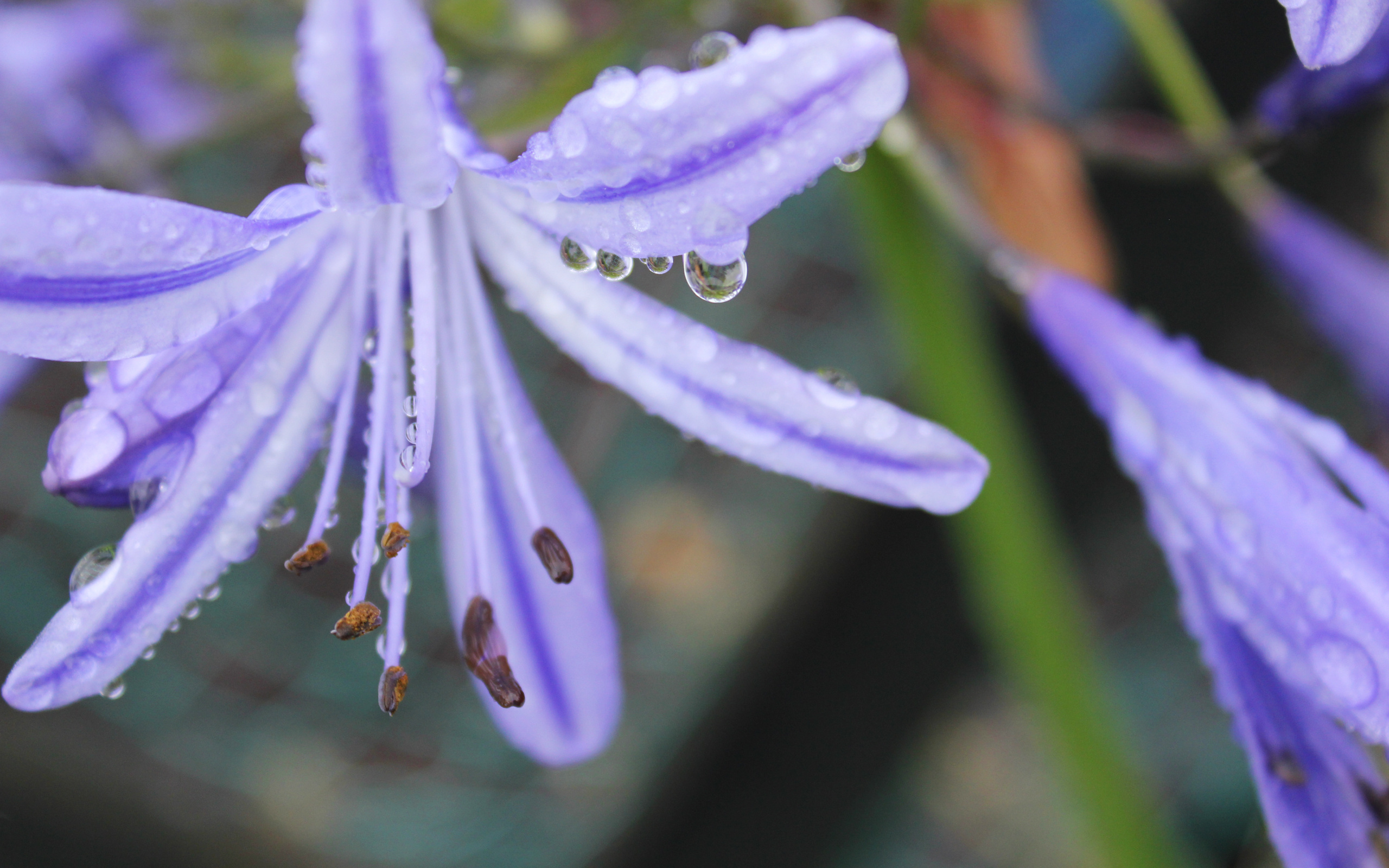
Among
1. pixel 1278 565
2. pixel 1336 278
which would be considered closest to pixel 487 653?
pixel 1278 565

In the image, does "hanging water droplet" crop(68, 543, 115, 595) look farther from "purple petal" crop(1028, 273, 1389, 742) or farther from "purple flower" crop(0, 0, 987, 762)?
"purple petal" crop(1028, 273, 1389, 742)

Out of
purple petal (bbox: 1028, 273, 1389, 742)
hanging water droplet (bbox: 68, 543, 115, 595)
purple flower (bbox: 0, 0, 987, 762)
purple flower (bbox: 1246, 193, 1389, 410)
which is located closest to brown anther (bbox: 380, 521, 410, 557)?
purple flower (bbox: 0, 0, 987, 762)

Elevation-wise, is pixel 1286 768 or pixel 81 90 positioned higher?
pixel 1286 768

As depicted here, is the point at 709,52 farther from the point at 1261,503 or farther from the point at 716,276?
the point at 1261,503

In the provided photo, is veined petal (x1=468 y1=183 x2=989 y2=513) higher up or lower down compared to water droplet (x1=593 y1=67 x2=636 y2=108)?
lower down

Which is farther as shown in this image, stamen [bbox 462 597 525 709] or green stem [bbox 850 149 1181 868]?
green stem [bbox 850 149 1181 868]

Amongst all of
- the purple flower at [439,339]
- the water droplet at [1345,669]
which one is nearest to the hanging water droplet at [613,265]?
the purple flower at [439,339]

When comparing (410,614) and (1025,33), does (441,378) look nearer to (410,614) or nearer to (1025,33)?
(1025,33)

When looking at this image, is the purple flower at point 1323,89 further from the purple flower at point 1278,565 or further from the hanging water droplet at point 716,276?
the hanging water droplet at point 716,276
